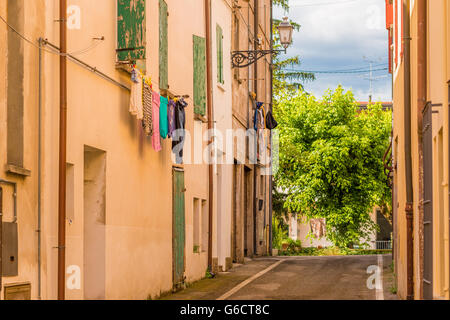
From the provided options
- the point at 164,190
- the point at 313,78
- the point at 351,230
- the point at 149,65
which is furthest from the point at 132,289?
the point at 313,78

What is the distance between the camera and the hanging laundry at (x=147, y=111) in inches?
550

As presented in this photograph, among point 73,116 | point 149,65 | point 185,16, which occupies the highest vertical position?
point 185,16

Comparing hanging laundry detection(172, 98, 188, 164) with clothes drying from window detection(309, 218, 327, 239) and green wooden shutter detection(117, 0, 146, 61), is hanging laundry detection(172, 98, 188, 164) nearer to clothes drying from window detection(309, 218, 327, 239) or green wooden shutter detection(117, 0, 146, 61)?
green wooden shutter detection(117, 0, 146, 61)

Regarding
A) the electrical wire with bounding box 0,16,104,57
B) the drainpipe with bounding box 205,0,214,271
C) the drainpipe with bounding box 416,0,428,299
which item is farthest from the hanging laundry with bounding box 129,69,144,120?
the drainpipe with bounding box 205,0,214,271

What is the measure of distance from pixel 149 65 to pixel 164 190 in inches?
100

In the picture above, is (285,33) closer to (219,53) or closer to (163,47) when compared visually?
(219,53)

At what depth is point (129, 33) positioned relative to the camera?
13148 mm

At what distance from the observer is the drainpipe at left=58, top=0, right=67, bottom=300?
33.7 ft

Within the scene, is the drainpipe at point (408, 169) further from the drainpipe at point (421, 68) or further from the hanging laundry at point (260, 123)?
the hanging laundry at point (260, 123)

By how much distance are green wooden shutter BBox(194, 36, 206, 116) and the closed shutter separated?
834 cm

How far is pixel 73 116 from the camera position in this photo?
1115 centimetres

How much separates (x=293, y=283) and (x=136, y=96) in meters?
6.29
